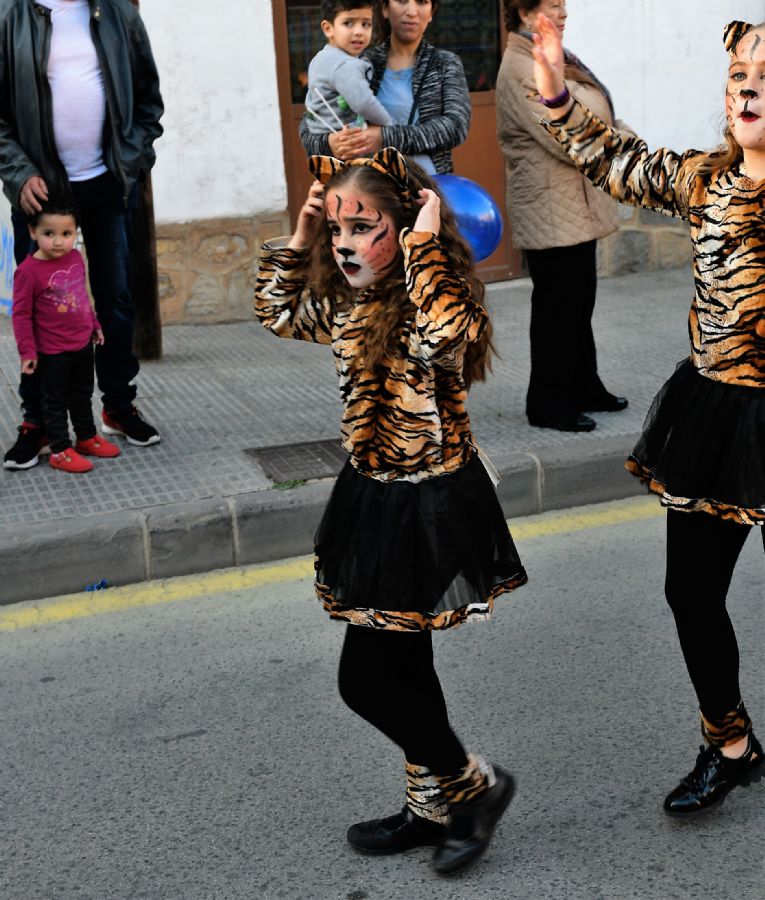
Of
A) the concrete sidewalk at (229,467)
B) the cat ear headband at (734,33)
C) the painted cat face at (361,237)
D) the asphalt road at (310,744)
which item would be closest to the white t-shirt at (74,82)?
the concrete sidewalk at (229,467)

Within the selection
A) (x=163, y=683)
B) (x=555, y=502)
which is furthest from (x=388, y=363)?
(x=555, y=502)

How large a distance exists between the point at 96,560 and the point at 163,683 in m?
0.91

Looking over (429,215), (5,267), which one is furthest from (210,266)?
(429,215)

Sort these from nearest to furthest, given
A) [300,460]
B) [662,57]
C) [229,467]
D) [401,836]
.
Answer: [401,836] → [229,467] → [300,460] → [662,57]

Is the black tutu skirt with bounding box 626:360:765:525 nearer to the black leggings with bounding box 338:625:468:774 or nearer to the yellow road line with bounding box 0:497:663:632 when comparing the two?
the black leggings with bounding box 338:625:468:774

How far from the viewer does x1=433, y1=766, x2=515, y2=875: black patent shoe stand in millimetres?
3086

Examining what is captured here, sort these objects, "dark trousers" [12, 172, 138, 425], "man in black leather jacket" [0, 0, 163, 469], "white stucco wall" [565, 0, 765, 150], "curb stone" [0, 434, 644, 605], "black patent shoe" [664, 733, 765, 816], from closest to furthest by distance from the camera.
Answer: "black patent shoe" [664, 733, 765, 816], "curb stone" [0, 434, 644, 605], "man in black leather jacket" [0, 0, 163, 469], "dark trousers" [12, 172, 138, 425], "white stucco wall" [565, 0, 765, 150]

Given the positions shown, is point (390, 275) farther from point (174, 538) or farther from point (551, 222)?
point (551, 222)

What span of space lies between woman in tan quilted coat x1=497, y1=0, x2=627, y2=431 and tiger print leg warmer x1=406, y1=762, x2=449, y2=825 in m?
3.12

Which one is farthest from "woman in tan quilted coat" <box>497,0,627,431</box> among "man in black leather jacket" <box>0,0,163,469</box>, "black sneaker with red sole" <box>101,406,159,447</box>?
"black sneaker with red sole" <box>101,406,159,447</box>

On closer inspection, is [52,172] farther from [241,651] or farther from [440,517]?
[440,517]

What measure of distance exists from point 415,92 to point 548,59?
2.84m

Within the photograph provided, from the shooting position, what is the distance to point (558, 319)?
6055 mm

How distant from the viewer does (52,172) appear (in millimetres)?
5539
